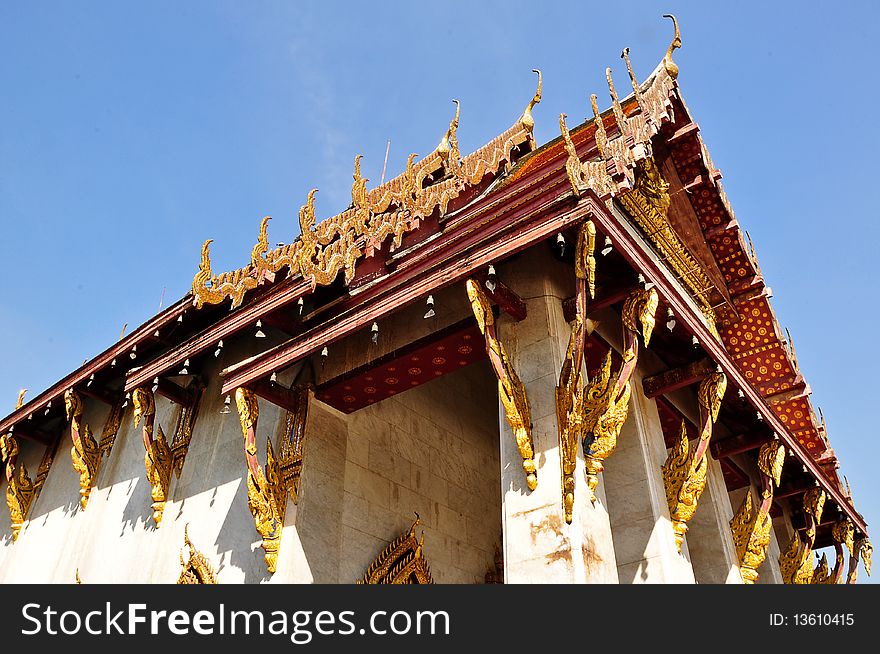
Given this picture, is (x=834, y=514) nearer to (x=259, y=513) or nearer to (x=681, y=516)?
(x=681, y=516)

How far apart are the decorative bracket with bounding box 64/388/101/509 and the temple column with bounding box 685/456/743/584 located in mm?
6500

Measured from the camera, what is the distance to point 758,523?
674 centimetres

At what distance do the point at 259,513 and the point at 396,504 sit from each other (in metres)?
1.49

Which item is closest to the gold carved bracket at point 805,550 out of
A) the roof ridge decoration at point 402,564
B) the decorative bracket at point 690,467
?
the decorative bracket at point 690,467

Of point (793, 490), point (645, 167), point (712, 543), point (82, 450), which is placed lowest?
point (712, 543)

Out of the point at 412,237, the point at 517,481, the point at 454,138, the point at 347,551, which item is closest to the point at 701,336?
the point at 517,481

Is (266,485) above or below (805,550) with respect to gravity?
below

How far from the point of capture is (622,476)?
5.68 metres

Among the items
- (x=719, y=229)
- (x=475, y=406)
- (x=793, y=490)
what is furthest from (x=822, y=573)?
(x=475, y=406)

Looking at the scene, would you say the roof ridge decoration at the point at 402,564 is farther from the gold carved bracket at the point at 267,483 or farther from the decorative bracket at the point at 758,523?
the decorative bracket at the point at 758,523

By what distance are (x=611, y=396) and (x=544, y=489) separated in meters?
0.77

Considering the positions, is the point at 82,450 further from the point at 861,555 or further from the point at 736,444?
the point at 861,555

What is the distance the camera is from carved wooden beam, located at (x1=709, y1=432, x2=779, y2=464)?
711cm

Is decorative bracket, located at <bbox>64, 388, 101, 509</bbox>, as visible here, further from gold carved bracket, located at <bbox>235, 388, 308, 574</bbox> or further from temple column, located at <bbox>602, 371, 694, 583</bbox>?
temple column, located at <bbox>602, 371, 694, 583</bbox>
